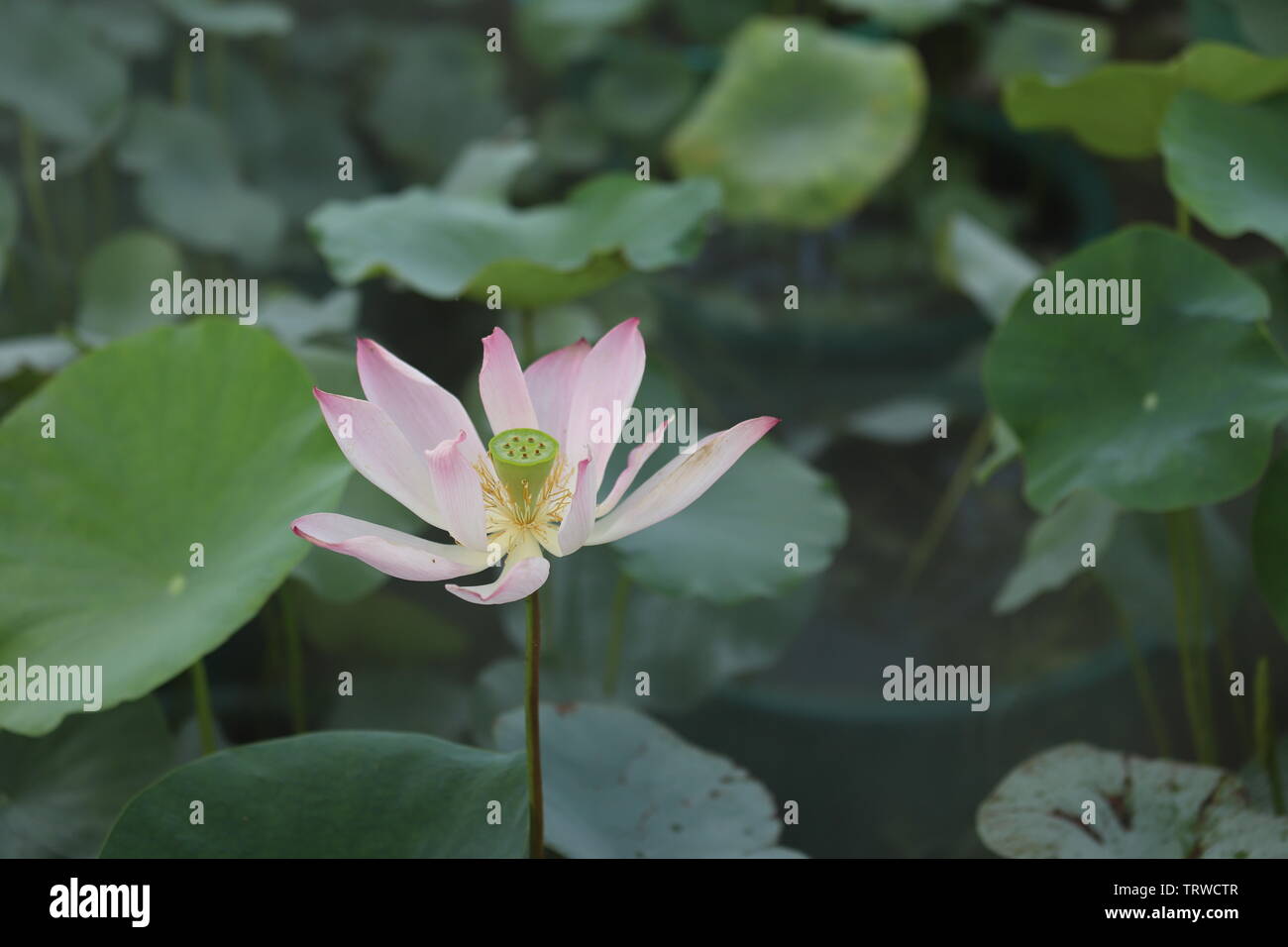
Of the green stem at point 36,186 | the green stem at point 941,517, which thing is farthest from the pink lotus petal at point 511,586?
the green stem at point 36,186

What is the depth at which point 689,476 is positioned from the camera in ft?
1.77

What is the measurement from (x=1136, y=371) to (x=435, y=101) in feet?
4.65

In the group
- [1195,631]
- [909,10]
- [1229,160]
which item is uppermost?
[909,10]

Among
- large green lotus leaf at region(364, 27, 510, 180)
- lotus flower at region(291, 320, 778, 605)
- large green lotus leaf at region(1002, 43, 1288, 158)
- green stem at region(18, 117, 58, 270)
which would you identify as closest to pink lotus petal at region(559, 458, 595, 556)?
lotus flower at region(291, 320, 778, 605)

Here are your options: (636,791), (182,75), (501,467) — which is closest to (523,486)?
(501,467)

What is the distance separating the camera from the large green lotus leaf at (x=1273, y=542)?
0.75 metres

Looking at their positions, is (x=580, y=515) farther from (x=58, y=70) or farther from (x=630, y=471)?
(x=58, y=70)

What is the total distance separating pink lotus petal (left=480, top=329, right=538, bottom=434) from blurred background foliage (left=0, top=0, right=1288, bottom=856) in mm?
151

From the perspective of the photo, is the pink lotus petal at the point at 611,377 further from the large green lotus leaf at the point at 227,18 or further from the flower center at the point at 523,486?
the large green lotus leaf at the point at 227,18

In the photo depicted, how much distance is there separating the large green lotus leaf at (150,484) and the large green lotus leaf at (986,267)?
664 millimetres

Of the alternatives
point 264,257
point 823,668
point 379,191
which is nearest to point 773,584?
point 823,668

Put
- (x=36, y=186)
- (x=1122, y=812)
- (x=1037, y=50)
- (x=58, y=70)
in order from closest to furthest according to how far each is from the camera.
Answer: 1. (x=1122, y=812)
2. (x=58, y=70)
3. (x=36, y=186)
4. (x=1037, y=50)

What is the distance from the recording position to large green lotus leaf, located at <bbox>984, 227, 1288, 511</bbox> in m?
0.78
